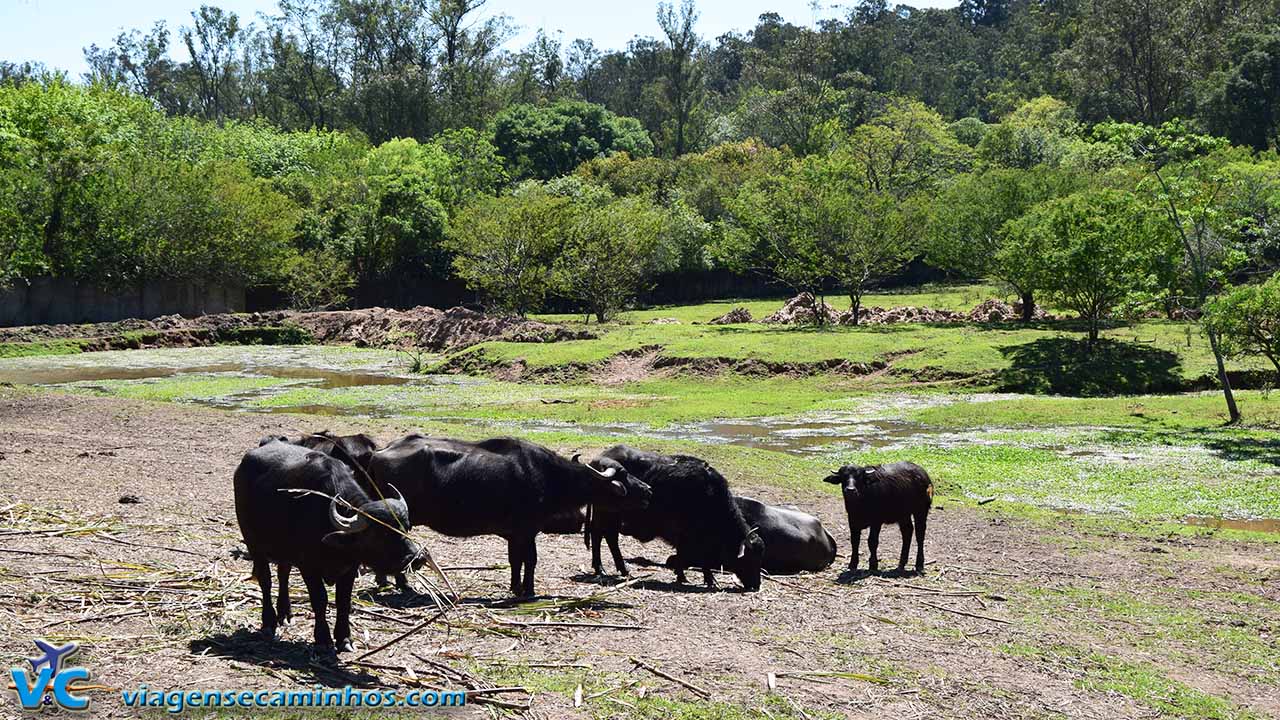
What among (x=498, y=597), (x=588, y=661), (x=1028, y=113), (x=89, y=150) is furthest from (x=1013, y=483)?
(x=1028, y=113)

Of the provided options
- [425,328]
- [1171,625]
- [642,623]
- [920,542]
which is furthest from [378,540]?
[425,328]

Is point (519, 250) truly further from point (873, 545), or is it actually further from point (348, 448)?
point (348, 448)

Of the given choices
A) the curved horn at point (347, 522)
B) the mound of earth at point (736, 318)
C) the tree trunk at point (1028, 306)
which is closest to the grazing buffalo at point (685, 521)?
the curved horn at point (347, 522)

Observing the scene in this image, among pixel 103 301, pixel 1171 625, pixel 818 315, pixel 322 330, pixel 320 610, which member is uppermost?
pixel 103 301

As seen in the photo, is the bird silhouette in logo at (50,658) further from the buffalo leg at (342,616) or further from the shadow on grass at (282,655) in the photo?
the buffalo leg at (342,616)

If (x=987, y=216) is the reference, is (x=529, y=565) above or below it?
below

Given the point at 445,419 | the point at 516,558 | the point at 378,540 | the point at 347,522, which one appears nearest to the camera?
the point at 347,522

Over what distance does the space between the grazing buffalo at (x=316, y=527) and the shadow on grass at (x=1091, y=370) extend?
28143 mm

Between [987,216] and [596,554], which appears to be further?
[987,216]

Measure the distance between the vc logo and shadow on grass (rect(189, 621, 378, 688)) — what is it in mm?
976

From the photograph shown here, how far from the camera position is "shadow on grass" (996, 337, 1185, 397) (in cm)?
3328

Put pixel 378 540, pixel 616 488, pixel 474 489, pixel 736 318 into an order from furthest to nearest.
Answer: pixel 736 318 → pixel 616 488 → pixel 474 489 → pixel 378 540

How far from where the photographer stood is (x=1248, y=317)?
1032 inches

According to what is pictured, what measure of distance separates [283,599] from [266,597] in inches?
7.1
